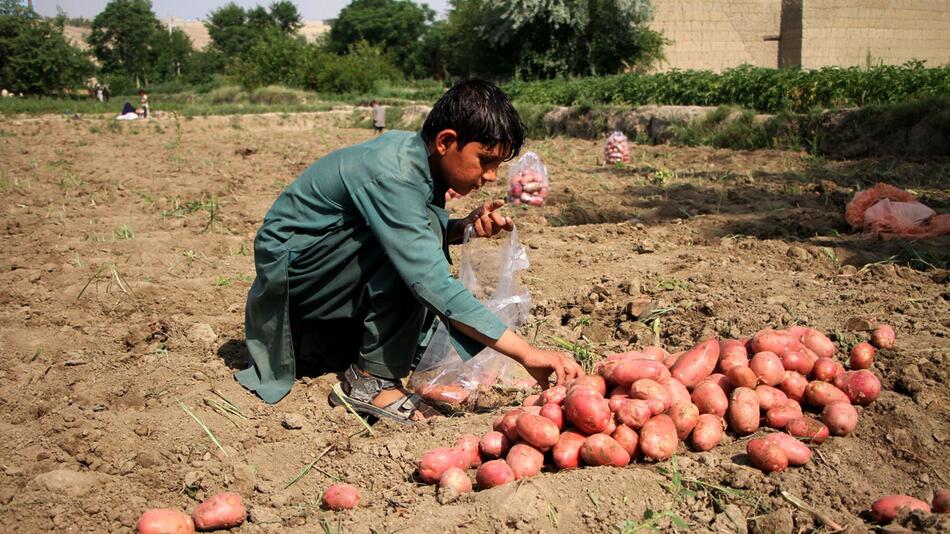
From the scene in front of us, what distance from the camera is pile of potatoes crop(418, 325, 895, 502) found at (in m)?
2.13

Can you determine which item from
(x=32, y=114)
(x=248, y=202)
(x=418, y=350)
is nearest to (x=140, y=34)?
(x=32, y=114)

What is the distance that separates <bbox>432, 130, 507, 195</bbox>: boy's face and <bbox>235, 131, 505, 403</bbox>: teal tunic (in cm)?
7

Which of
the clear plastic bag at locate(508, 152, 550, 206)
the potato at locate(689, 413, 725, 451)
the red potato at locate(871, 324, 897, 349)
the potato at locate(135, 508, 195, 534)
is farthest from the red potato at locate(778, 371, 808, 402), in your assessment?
the clear plastic bag at locate(508, 152, 550, 206)

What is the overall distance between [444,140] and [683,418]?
1184 mm

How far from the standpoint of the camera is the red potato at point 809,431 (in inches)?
87.7

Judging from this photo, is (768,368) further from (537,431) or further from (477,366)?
(477,366)

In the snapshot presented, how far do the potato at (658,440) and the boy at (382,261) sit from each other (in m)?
0.32

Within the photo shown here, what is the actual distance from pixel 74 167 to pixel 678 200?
7.10 m

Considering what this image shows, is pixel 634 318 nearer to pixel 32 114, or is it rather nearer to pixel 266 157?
pixel 266 157

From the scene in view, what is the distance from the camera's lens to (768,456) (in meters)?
2.07

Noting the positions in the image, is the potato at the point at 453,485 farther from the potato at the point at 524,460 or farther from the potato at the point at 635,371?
the potato at the point at 635,371

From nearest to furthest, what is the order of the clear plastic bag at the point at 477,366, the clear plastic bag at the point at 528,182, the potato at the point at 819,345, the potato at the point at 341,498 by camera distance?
the potato at the point at 341,498
the potato at the point at 819,345
the clear plastic bag at the point at 477,366
the clear plastic bag at the point at 528,182

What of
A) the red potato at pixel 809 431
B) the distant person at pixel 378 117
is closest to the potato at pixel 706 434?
the red potato at pixel 809 431

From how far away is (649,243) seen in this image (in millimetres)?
4781
